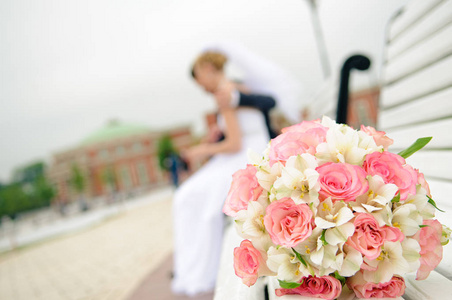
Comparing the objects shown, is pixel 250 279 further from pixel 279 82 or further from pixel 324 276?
pixel 279 82

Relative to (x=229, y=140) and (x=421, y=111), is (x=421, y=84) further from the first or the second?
(x=229, y=140)

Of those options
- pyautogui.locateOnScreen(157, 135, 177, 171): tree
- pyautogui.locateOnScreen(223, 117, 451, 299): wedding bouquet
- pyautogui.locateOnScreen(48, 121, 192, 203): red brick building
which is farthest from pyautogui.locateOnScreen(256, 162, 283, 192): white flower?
pyautogui.locateOnScreen(48, 121, 192, 203): red brick building

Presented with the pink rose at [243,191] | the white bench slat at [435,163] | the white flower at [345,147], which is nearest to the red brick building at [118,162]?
the white bench slat at [435,163]

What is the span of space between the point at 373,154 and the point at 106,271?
5376 millimetres

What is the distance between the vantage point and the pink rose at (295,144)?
29.4 inches

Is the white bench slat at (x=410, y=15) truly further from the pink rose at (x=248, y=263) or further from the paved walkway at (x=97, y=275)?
the paved walkway at (x=97, y=275)

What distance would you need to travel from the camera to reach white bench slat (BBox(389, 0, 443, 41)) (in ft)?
4.91

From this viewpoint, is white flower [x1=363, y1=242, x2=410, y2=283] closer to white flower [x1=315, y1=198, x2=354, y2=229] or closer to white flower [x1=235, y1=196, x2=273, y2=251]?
white flower [x1=315, y1=198, x2=354, y2=229]

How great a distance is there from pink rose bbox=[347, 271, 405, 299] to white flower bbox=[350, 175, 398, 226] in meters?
0.13

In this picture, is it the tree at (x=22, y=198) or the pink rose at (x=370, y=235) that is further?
the tree at (x=22, y=198)

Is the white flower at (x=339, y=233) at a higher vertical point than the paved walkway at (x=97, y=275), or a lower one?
higher

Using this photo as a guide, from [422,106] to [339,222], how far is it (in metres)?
1.07

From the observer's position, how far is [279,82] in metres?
Result: 2.70

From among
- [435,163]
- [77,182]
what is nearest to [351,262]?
[435,163]
